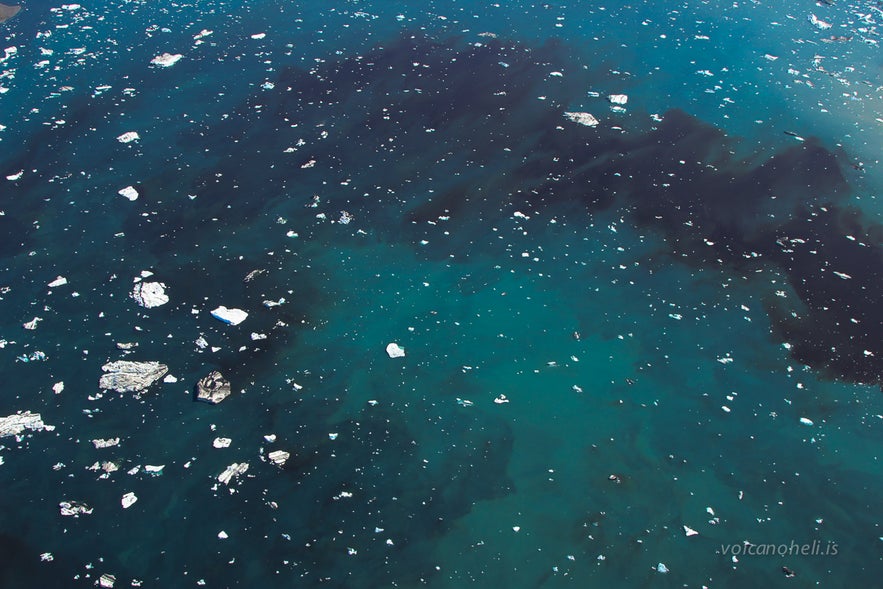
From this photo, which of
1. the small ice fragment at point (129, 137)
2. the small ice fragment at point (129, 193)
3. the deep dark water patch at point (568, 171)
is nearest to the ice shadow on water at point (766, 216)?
the deep dark water patch at point (568, 171)

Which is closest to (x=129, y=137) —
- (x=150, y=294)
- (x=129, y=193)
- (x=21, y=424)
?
(x=129, y=193)

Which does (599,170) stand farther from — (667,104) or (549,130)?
(667,104)

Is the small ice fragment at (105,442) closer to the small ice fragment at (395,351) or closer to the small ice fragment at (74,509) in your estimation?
the small ice fragment at (74,509)

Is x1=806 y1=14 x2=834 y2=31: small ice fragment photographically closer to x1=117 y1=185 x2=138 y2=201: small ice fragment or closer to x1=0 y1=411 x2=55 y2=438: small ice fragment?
A: x1=117 y1=185 x2=138 y2=201: small ice fragment

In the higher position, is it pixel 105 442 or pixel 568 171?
pixel 568 171

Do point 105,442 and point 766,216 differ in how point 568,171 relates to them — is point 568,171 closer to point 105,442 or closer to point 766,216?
point 766,216

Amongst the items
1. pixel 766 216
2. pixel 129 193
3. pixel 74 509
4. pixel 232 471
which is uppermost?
pixel 766 216
